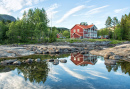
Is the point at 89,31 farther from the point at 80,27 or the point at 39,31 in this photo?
the point at 39,31

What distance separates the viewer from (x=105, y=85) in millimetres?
8500

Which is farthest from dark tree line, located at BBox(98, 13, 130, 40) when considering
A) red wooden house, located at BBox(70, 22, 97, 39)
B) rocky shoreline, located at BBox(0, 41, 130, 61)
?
rocky shoreline, located at BBox(0, 41, 130, 61)

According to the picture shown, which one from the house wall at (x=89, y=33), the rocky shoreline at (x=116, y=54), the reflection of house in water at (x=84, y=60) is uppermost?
the house wall at (x=89, y=33)

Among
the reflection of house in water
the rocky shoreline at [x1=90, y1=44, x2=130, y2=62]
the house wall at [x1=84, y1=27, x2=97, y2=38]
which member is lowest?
the reflection of house in water

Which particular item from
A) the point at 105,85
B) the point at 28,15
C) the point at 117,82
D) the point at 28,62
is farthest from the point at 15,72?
→ the point at 28,15

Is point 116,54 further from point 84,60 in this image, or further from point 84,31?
point 84,31

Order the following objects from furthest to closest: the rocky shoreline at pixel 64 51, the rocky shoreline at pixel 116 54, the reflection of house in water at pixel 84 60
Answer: the rocky shoreline at pixel 64 51 < the rocky shoreline at pixel 116 54 < the reflection of house in water at pixel 84 60

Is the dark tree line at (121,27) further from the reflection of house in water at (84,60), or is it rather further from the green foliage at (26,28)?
the reflection of house in water at (84,60)

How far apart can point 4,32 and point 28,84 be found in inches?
1428

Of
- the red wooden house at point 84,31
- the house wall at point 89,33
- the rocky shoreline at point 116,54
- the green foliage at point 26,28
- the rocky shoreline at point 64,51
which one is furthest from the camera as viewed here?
the house wall at point 89,33

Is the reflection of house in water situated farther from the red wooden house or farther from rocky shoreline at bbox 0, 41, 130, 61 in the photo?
the red wooden house

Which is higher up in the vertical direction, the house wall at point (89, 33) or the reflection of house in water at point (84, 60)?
the house wall at point (89, 33)

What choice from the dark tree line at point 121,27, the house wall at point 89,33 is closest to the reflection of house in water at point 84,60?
the house wall at point 89,33

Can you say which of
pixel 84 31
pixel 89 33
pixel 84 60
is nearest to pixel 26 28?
pixel 84 31
